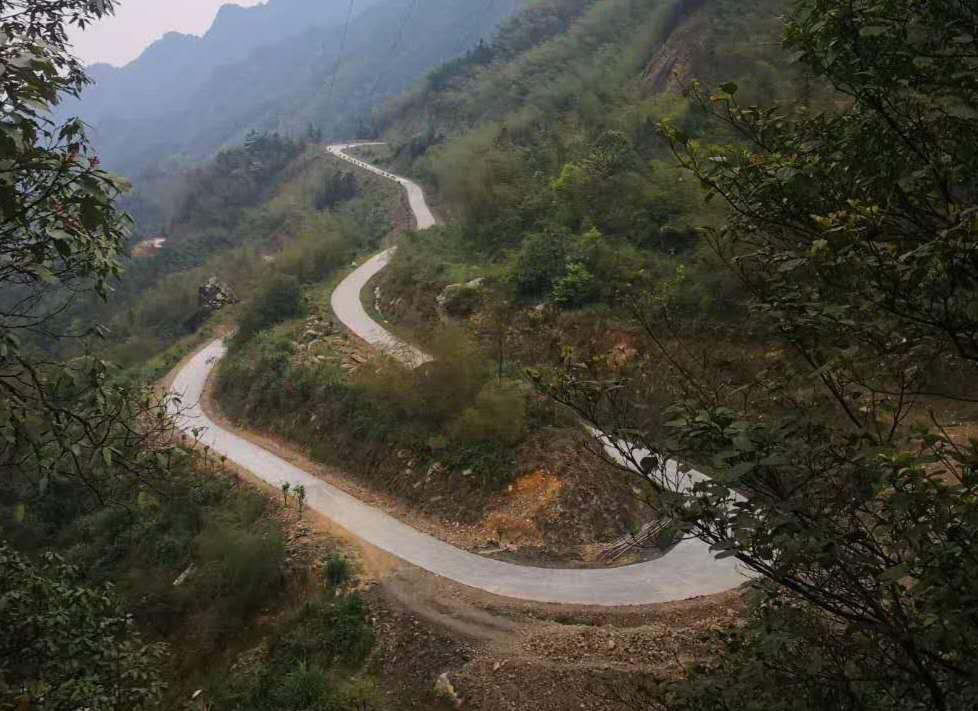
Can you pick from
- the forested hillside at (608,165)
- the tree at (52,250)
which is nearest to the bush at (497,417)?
the forested hillside at (608,165)

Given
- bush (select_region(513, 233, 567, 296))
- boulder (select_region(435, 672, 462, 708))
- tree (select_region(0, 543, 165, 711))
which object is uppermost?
tree (select_region(0, 543, 165, 711))

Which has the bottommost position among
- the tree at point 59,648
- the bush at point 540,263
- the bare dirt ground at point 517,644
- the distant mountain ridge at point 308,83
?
the bare dirt ground at point 517,644

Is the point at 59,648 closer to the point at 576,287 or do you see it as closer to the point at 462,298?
the point at 576,287

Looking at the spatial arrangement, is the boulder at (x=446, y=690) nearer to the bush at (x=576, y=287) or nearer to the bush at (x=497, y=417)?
the bush at (x=497, y=417)

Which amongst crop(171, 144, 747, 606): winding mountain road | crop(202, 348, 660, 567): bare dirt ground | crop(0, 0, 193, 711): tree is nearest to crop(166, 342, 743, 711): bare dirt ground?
crop(171, 144, 747, 606): winding mountain road

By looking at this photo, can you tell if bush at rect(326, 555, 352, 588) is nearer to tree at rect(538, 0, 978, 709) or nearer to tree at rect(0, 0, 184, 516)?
tree at rect(0, 0, 184, 516)

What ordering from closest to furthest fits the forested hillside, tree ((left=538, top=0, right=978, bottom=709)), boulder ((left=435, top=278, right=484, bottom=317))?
tree ((left=538, top=0, right=978, bottom=709)) → the forested hillside → boulder ((left=435, top=278, right=484, bottom=317))
